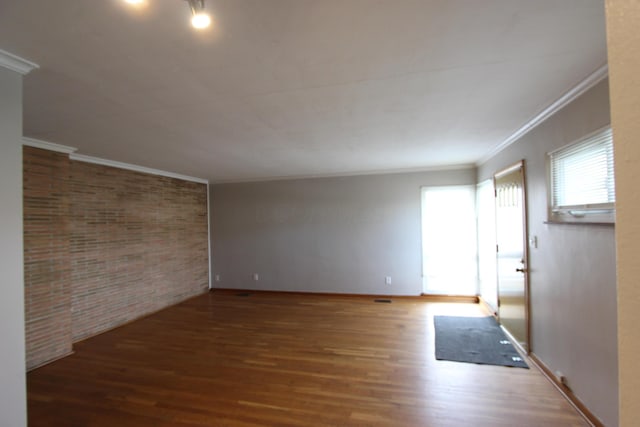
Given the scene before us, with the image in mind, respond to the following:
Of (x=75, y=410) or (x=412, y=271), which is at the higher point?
(x=412, y=271)

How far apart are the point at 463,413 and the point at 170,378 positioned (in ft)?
9.04

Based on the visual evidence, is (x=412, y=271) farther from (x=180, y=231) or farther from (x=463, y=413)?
(x=180, y=231)

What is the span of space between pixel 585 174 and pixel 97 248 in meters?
5.59

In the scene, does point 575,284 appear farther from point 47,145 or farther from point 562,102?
point 47,145

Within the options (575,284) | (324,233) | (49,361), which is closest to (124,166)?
(49,361)

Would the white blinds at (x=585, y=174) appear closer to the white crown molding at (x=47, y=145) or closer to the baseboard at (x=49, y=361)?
the white crown molding at (x=47, y=145)

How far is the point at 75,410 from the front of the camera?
8.04ft

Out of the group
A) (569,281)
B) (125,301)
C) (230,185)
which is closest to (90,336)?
(125,301)

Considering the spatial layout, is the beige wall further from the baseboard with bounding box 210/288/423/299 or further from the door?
the baseboard with bounding box 210/288/423/299

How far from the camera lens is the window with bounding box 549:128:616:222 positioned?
1920 mm

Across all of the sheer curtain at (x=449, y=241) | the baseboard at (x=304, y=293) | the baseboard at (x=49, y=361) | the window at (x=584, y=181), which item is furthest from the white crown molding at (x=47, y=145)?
the sheer curtain at (x=449, y=241)

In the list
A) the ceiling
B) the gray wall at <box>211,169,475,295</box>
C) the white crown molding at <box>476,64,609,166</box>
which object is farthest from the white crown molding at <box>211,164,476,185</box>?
the ceiling

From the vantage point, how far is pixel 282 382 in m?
2.78

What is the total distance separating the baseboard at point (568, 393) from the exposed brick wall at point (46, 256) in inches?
207
